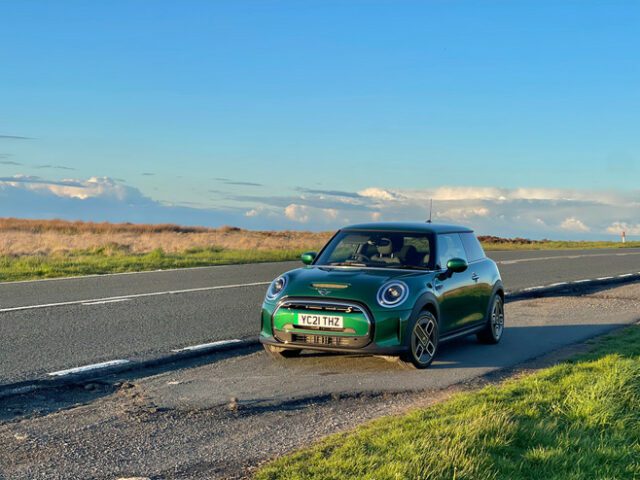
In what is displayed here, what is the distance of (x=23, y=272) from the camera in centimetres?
1914

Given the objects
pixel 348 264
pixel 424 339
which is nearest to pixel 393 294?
pixel 424 339

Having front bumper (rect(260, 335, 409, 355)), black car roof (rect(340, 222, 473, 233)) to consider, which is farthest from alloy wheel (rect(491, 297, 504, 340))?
front bumper (rect(260, 335, 409, 355))

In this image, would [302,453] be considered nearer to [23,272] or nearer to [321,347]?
[321,347]

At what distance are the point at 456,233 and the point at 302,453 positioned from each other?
5363 millimetres

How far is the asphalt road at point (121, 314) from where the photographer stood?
8.78 meters

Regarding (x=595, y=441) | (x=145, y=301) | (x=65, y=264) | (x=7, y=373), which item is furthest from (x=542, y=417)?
(x=65, y=264)

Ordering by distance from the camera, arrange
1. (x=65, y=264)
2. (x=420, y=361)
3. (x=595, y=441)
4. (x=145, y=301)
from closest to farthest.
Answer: (x=595, y=441), (x=420, y=361), (x=145, y=301), (x=65, y=264)

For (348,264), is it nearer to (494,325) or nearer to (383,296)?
(383,296)

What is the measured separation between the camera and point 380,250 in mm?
9195

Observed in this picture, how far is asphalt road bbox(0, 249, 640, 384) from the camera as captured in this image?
8.78 m

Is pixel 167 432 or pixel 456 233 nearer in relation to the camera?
pixel 167 432

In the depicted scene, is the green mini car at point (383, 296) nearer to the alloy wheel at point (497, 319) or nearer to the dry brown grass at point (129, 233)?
the alloy wheel at point (497, 319)

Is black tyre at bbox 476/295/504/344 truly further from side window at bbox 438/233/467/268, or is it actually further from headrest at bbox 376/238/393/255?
headrest at bbox 376/238/393/255

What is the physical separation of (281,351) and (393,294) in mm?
1464
